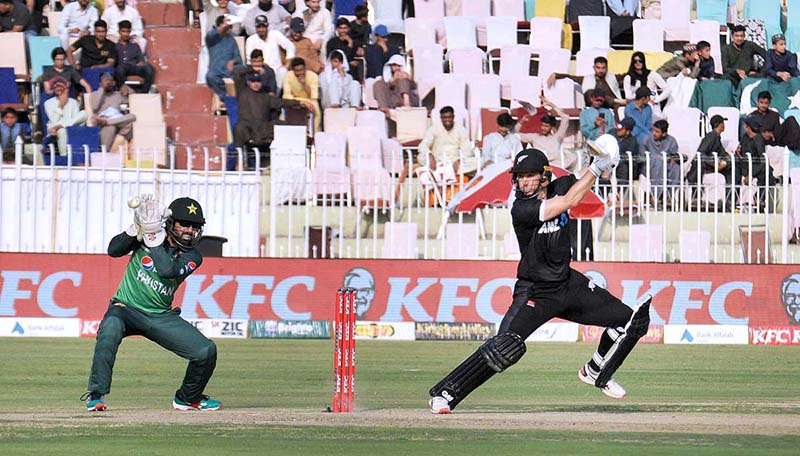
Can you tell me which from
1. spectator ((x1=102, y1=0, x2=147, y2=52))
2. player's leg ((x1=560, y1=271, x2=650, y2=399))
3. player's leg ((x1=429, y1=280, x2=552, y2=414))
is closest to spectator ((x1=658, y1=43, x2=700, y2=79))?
spectator ((x1=102, y1=0, x2=147, y2=52))

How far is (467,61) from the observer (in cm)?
2548

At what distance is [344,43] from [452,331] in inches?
249

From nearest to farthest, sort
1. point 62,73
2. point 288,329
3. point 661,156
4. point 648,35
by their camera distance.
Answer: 1. point 288,329
2. point 661,156
3. point 62,73
4. point 648,35

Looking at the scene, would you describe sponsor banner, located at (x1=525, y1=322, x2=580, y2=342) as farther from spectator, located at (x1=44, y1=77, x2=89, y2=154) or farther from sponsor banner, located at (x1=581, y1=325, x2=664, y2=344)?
spectator, located at (x1=44, y1=77, x2=89, y2=154)

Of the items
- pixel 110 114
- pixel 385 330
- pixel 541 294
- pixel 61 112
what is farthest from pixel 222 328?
pixel 541 294

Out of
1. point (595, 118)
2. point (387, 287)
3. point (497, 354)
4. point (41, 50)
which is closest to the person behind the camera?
point (497, 354)

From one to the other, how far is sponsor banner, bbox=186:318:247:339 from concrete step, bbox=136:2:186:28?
730 centimetres

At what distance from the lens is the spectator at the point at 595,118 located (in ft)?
75.3

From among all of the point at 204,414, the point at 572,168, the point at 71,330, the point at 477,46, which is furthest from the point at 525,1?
the point at 204,414

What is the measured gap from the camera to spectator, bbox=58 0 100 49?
991 inches

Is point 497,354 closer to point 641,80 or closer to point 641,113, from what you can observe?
point 641,113

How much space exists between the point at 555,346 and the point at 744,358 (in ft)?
9.78

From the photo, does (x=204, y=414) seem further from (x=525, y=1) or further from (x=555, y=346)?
(x=525, y=1)

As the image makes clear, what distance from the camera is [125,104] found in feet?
77.4
